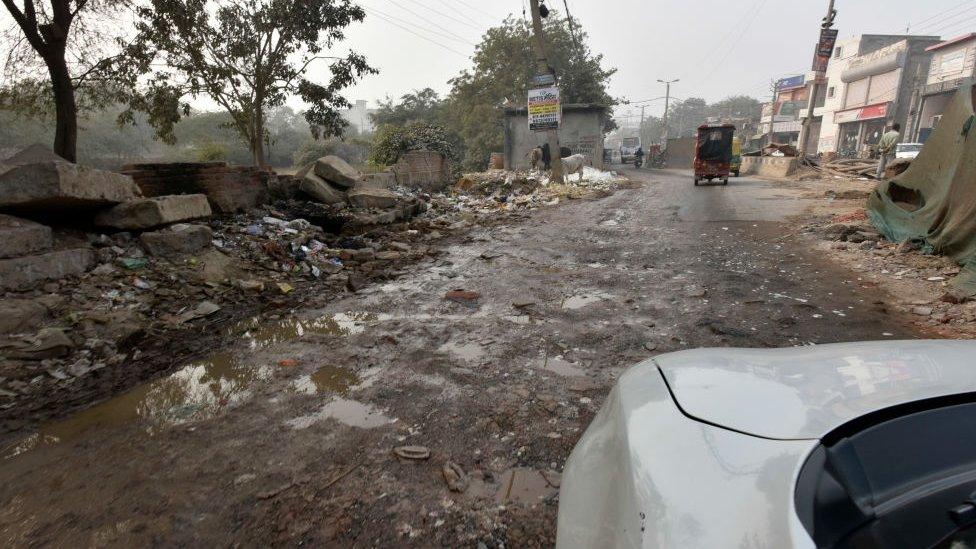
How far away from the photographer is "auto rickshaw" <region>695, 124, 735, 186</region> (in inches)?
601

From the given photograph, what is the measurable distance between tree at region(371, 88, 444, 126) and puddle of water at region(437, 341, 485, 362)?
35.5 m

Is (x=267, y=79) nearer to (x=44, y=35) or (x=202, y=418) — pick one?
(x=44, y=35)

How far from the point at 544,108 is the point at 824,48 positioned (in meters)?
9.50

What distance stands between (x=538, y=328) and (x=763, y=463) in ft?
9.80

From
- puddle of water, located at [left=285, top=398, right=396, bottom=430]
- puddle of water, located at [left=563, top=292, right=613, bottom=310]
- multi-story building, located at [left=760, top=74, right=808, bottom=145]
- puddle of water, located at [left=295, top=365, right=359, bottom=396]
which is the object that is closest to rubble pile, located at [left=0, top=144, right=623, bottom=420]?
puddle of water, located at [left=295, top=365, right=359, bottom=396]

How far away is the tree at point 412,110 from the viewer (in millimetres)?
37281

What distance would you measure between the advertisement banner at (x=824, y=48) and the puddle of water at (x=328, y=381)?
61.3 ft

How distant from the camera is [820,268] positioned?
5328 mm

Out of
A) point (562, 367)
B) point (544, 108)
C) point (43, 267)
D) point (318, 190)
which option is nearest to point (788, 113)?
point (544, 108)

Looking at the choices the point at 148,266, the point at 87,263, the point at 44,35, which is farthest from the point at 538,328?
the point at 44,35

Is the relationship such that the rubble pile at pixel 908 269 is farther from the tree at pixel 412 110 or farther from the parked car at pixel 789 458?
the tree at pixel 412 110

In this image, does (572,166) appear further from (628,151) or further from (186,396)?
(628,151)

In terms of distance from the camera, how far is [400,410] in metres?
2.68

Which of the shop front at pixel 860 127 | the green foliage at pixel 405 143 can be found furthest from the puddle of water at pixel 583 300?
the shop front at pixel 860 127
